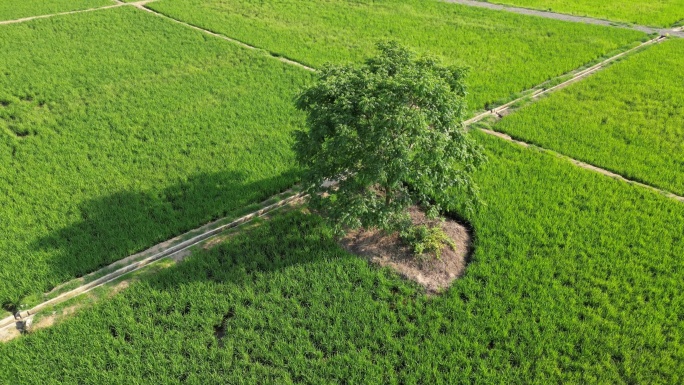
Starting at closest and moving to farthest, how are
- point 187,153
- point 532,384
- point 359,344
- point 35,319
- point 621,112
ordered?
point 532,384
point 359,344
point 35,319
point 187,153
point 621,112

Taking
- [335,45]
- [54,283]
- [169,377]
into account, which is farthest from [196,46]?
[169,377]

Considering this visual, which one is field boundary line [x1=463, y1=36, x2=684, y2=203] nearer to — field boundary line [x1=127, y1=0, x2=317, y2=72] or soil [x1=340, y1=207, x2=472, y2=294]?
soil [x1=340, y1=207, x2=472, y2=294]

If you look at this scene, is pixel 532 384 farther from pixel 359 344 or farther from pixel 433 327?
pixel 359 344

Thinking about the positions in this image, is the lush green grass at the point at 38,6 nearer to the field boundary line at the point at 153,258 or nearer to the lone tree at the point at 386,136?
the field boundary line at the point at 153,258

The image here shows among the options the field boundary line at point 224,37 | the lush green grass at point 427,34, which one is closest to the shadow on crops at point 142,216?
the field boundary line at point 224,37

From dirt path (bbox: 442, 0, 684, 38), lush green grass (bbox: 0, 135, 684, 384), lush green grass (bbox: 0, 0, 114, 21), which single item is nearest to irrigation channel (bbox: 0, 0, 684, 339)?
lush green grass (bbox: 0, 135, 684, 384)
